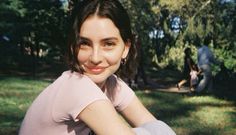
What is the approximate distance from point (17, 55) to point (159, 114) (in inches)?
686

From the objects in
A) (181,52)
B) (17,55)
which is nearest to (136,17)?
(181,52)

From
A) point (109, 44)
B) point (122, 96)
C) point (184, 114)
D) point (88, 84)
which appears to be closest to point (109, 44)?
point (109, 44)

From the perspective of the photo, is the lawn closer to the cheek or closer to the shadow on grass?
the shadow on grass

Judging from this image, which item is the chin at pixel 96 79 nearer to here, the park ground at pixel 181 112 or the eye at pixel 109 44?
the eye at pixel 109 44

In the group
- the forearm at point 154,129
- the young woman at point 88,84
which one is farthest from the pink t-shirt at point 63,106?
the forearm at point 154,129

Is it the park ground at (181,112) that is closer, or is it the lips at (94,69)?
the lips at (94,69)

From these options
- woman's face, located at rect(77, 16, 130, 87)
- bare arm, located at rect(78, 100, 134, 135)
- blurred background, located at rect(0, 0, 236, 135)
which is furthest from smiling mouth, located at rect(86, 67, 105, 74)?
blurred background, located at rect(0, 0, 236, 135)

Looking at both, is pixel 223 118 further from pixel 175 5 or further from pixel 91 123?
pixel 175 5

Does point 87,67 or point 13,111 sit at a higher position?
point 87,67

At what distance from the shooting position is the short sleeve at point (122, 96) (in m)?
2.32

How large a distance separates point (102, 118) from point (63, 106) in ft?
0.54

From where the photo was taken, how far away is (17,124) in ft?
22.0

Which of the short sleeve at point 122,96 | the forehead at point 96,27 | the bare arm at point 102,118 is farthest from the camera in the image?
the short sleeve at point 122,96

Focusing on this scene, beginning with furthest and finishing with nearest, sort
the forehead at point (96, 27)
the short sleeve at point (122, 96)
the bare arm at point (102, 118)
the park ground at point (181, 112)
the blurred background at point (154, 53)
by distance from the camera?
the blurred background at point (154, 53)
the park ground at point (181, 112)
the short sleeve at point (122, 96)
the forehead at point (96, 27)
the bare arm at point (102, 118)
